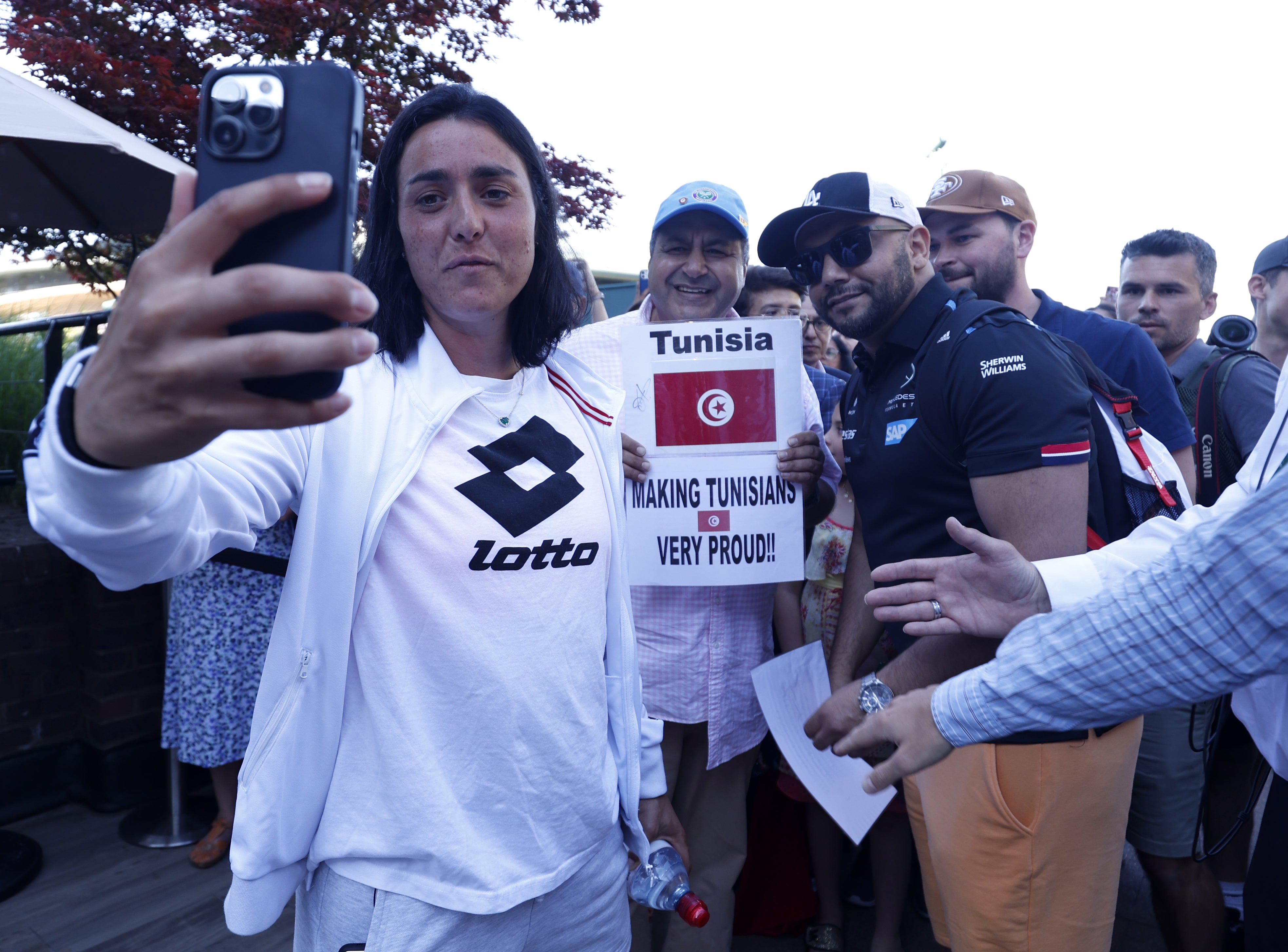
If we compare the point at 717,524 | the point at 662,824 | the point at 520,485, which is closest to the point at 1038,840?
the point at 662,824

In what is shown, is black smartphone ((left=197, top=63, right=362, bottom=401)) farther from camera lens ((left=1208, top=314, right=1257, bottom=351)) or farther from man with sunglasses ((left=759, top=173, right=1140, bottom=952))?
camera lens ((left=1208, top=314, right=1257, bottom=351))

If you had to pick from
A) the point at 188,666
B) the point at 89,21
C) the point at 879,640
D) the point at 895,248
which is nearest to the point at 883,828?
the point at 879,640

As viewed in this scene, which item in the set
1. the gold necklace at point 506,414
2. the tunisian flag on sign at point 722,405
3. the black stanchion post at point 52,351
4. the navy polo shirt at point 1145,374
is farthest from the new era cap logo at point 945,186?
the black stanchion post at point 52,351

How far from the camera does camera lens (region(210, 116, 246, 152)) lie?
70 cm

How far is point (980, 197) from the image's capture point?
3477 mm

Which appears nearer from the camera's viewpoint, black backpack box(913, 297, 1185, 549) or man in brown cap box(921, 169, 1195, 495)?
black backpack box(913, 297, 1185, 549)

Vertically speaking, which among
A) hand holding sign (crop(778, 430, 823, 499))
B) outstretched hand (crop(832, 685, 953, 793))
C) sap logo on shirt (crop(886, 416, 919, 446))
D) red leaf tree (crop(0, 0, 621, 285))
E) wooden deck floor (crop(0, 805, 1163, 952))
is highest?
red leaf tree (crop(0, 0, 621, 285))

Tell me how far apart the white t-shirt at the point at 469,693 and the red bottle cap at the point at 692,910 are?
0.42 meters

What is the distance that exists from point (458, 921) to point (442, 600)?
52cm

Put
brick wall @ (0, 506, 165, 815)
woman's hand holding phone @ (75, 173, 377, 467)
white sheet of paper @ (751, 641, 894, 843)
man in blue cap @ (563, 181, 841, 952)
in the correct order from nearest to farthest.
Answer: woman's hand holding phone @ (75, 173, 377, 467) → white sheet of paper @ (751, 641, 894, 843) → man in blue cap @ (563, 181, 841, 952) → brick wall @ (0, 506, 165, 815)

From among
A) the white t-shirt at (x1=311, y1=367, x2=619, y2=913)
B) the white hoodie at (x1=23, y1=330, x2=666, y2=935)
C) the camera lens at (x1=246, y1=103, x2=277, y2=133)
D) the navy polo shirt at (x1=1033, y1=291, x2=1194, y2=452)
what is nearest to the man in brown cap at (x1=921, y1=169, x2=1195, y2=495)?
the navy polo shirt at (x1=1033, y1=291, x2=1194, y2=452)

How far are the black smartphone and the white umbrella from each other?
10.0 feet

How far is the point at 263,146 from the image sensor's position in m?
0.71

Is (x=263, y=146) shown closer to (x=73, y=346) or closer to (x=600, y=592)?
(x=600, y=592)
